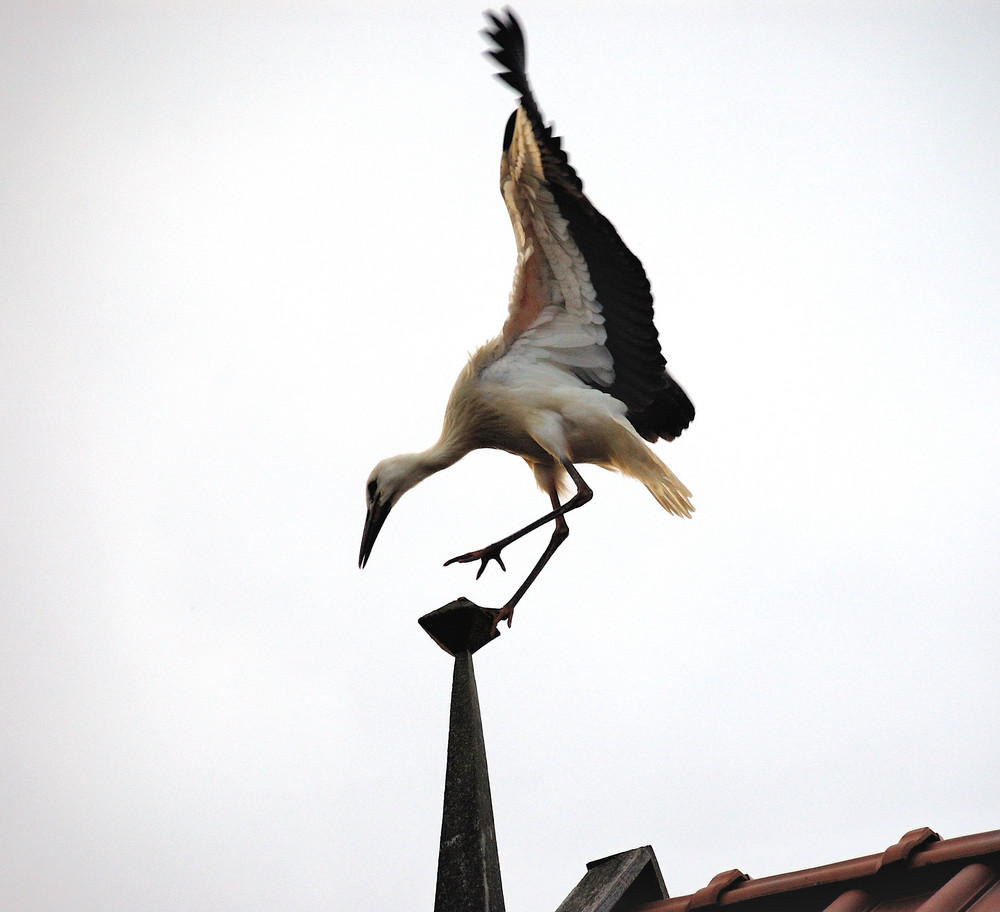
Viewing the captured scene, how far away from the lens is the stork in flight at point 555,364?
578 cm

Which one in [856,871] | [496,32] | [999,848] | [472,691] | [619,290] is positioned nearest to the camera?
[999,848]

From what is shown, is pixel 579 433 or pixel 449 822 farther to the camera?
pixel 579 433

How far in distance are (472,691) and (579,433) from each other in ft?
6.65

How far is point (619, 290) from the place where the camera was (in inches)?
239

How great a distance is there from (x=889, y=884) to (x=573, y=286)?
339cm

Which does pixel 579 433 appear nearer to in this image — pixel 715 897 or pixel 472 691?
pixel 472 691

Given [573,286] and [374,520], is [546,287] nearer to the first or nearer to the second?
[573,286]

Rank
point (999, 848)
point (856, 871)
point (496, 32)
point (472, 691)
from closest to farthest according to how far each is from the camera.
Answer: point (999, 848) → point (856, 871) → point (472, 691) → point (496, 32)

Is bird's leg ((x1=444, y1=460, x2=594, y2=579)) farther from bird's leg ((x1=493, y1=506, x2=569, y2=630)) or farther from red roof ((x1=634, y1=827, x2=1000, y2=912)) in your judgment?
red roof ((x1=634, y1=827, x2=1000, y2=912))

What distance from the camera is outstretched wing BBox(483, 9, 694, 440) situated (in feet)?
19.1

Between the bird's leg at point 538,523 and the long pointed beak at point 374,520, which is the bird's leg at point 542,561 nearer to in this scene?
the bird's leg at point 538,523

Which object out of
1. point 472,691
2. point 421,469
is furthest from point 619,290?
point 472,691

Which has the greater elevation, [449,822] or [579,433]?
[579,433]

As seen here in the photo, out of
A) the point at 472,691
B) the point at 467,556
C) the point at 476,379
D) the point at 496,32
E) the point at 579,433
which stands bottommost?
the point at 472,691
